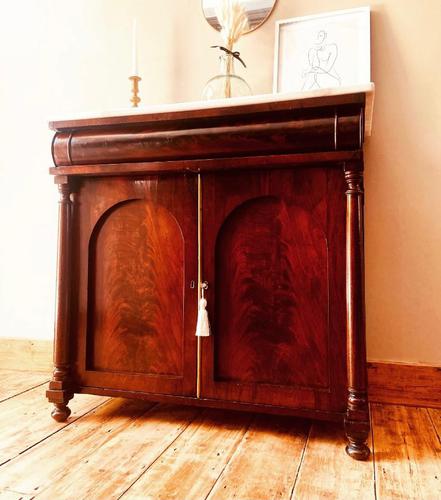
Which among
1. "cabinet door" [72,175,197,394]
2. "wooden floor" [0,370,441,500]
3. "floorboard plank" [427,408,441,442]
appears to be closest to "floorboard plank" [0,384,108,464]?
"wooden floor" [0,370,441,500]

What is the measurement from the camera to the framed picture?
1.34m

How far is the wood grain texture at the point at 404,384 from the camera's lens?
1267 millimetres

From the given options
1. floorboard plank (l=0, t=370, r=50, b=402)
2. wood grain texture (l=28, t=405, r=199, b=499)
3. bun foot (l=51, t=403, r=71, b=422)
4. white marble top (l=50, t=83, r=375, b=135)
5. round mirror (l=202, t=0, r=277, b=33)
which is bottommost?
wood grain texture (l=28, t=405, r=199, b=499)

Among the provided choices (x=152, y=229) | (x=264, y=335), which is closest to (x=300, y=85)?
(x=152, y=229)

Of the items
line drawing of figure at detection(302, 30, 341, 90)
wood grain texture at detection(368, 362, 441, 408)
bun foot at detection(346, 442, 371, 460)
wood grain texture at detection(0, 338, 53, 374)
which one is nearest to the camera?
bun foot at detection(346, 442, 371, 460)

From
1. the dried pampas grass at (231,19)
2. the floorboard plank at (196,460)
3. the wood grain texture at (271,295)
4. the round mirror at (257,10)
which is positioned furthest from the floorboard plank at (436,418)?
the round mirror at (257,10)

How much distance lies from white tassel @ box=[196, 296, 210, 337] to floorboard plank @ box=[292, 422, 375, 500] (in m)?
0.35

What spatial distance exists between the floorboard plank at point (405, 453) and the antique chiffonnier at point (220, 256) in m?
0.08

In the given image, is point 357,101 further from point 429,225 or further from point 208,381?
point 208,381

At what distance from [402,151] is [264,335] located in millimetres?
748

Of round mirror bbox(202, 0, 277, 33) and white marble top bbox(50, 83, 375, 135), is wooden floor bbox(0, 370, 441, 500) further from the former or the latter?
round mirror bbox(202, 0, 277, 33)

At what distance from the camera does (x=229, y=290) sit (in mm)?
1048

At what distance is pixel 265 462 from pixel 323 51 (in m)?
1.22

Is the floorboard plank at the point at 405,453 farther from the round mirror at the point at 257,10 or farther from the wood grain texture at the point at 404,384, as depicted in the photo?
the round mirror at the point at 257,10
